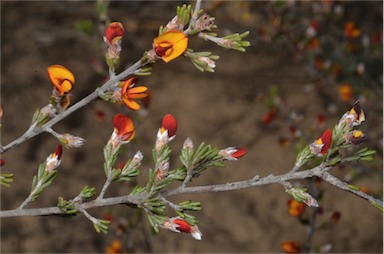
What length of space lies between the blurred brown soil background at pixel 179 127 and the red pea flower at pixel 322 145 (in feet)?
8.13

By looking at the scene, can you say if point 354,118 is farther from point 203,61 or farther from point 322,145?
point 203,61

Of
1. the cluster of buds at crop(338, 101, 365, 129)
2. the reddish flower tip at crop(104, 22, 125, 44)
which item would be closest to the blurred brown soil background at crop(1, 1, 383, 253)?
the cluster of buds at crop(338, 101, 365, 129)

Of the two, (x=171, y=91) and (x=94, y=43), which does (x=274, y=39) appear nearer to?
(x=171, y=91)

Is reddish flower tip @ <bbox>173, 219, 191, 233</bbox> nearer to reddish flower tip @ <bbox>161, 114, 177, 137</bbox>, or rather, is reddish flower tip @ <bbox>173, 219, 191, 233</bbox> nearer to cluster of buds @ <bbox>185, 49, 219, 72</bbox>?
reddish flower tip @ <bbox>161, 114, 177, 137</bbox>

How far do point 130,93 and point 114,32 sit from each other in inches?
6.4

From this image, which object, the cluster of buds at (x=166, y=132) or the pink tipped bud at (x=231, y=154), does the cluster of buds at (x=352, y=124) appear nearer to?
the pink tipped bud at (x=231, y=154)

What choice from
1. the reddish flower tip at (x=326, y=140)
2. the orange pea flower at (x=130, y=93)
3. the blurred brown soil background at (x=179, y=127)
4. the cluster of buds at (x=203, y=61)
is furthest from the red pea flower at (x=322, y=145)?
the blurred brown soil background at (x=179, y=127)

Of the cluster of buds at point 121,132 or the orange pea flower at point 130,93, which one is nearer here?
the orange pea flower at point 130,93

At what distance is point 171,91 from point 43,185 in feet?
11.3

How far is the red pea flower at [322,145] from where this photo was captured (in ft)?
4.46

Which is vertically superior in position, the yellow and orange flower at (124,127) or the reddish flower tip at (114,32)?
the reddish flower tip at (114,32)

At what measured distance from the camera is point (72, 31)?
505 centimetres

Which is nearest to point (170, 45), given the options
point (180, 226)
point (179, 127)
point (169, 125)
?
point (169, 125)

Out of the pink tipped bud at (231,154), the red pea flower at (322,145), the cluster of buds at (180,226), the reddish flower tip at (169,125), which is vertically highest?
the red pea flower at (322,145)
